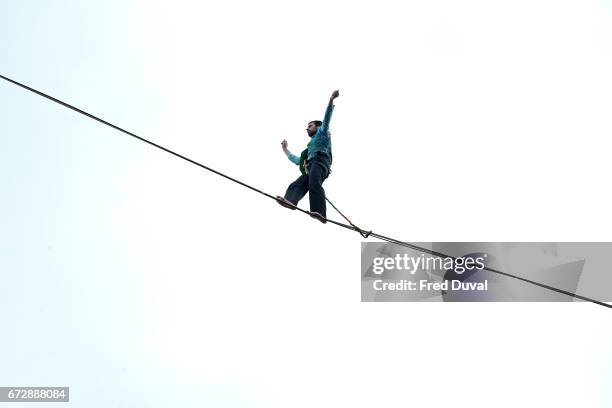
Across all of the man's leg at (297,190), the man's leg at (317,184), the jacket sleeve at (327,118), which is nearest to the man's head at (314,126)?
the jacket sleeve at (327,118)

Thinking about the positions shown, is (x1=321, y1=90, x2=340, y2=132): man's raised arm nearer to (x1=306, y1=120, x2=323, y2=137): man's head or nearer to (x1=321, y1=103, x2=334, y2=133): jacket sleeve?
(x1=321, y1=103, x2=334, y2=133): jacket sleeve

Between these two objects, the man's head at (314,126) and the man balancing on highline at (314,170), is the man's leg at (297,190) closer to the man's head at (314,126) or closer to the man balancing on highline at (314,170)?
the man balancing on highline at (314,170)

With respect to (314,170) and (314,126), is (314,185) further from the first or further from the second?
(314,126)

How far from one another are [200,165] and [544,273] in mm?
7034

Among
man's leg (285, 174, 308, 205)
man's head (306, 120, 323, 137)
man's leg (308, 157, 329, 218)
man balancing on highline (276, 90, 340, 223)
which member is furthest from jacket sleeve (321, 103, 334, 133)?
man's leg (285, 174, 308, 205)

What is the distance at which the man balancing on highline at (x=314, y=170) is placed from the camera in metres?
10.9

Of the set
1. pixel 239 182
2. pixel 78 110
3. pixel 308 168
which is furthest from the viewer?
pixel 308 168

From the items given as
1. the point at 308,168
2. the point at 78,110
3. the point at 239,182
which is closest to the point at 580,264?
the point at 308,168

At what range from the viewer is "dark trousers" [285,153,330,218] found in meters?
10.9

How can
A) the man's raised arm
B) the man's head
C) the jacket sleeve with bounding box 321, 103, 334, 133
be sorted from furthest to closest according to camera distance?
the man's head < the jacket sleeve with bounding box 321, 103, 334, 133 < the man's raised arm

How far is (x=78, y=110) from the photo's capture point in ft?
29.8

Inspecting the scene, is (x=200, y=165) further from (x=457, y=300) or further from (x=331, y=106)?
(x=457, y=300)

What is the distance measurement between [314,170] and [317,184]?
0.22m

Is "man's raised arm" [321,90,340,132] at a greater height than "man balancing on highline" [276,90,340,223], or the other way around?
"man's raised arm" [321,90,340,132]
